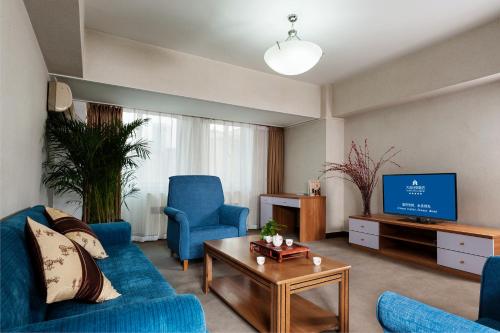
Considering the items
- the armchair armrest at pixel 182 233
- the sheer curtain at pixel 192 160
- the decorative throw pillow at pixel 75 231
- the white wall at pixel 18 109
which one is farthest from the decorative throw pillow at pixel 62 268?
the sheer curtain at pixel 192 160

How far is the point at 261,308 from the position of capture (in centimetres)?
203

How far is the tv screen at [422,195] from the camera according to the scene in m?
3.20

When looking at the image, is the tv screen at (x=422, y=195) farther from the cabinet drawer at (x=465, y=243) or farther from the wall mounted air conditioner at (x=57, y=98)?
the wall mounted air conditioner at (x=57, y=98)

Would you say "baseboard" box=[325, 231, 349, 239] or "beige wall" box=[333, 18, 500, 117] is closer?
"beige wall" box=[333, 18, 500, 117]

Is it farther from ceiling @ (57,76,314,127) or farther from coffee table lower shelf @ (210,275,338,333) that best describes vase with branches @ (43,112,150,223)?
coffee table lower shelf @ (210,275,338,333)

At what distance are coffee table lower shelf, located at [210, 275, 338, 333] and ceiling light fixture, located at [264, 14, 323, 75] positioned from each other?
1962mm

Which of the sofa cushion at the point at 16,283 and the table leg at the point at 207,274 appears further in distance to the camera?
the table leg at the point at 207,274

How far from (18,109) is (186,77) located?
85.7 inches

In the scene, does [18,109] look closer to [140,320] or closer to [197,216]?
[140,320]

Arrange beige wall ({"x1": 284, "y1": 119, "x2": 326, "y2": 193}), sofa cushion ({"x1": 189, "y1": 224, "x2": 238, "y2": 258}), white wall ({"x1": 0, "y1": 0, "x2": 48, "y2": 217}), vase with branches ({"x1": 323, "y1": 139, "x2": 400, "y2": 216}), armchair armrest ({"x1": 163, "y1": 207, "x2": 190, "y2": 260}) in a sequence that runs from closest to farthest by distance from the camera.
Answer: white wall ({"x1": 0, "y1": 0, "x2": 48, "y2": 217}), armchair armrest ({"x1": 163, "y1": 207, "x2": 190, "y2": 260}), sofa cushion ({"x1": 189, "y1": 224, "x2": 238, "y2": 258}), vase with branches ({"x1": 323, "y1": 139, "x2": 400, "y2": 216}), beige wall ({"x1": 284, "y1": 119, "x2": 326, "y2": 193})

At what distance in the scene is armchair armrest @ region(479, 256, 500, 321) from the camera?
4.26 ft

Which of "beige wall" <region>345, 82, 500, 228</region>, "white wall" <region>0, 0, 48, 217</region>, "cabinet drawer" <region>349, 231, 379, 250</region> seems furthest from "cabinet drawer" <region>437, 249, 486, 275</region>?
"white wall" <region>0, 0, 48, 217</region>

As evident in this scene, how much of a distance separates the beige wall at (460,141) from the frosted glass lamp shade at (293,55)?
220 centimetres

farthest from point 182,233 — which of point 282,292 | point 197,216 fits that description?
point 282,292
